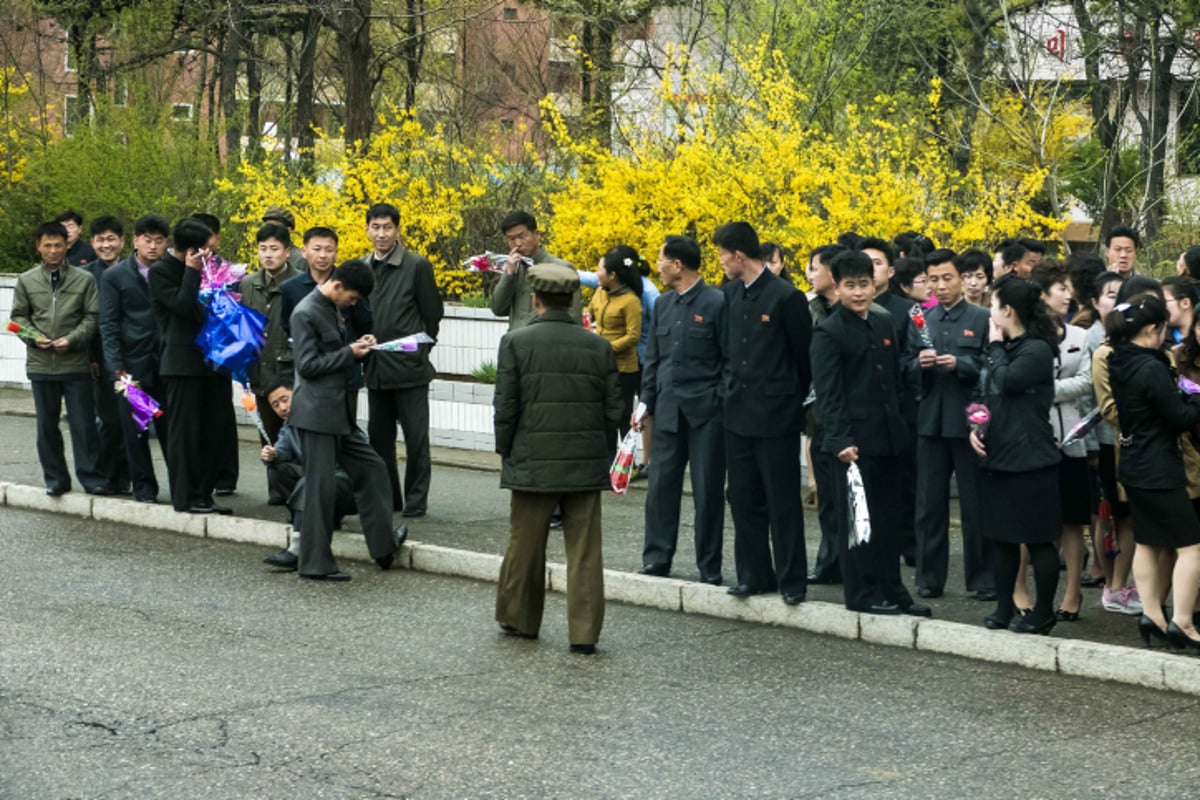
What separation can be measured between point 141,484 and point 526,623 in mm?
5130

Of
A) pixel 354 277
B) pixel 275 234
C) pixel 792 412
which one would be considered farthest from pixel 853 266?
pixel 275 234

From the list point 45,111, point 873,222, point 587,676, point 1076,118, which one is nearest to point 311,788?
point 587,676

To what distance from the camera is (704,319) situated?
10.8 meters

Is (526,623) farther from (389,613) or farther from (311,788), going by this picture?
(311,788)

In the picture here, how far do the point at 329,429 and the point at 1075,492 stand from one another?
4191 mm

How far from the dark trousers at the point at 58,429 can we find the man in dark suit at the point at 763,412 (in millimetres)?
5813

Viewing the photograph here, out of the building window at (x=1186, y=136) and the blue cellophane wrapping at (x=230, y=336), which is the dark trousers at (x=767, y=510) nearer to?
the blue cellophane wrapping at (x=230, y=336)

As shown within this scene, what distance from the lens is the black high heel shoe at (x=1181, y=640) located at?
8.76m

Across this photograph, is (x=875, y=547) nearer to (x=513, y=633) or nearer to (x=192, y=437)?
(x=513, y=633)

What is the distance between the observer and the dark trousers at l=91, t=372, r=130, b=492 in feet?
45.8

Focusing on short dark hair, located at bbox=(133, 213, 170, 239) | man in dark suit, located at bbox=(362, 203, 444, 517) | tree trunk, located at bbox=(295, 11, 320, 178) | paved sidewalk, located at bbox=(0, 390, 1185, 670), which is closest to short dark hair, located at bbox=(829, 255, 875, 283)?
paved sidewalk, located at bbox=(0, 390, 1185, 670)

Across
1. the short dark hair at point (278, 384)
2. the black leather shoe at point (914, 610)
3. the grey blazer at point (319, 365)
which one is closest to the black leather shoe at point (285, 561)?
the grey blazer at point (319, 365)

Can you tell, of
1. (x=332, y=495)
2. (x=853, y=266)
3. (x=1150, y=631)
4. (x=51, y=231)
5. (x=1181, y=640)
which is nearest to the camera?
(x=1181, y=640)

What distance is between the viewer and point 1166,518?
28.9 ft
